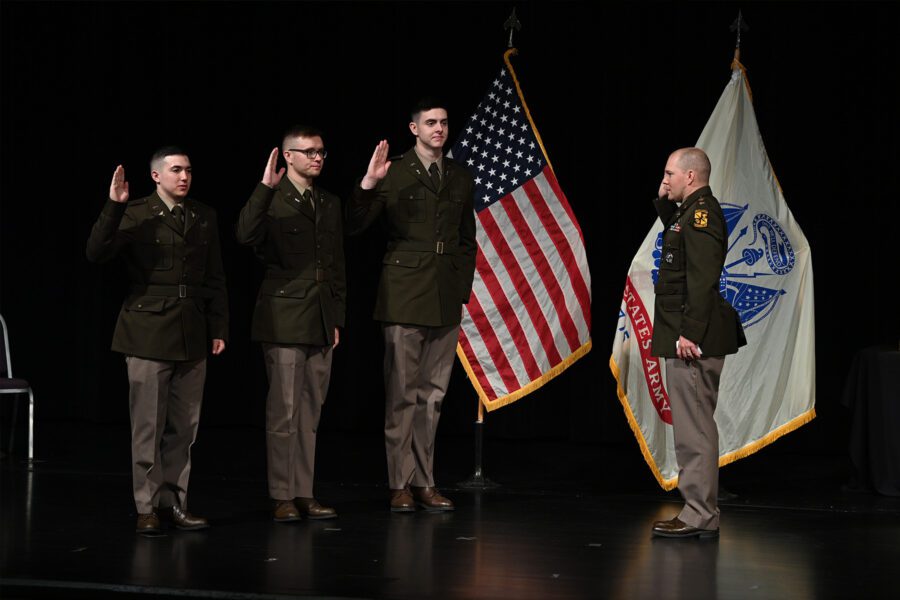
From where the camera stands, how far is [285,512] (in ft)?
14.8

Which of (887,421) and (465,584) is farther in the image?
(887,421)

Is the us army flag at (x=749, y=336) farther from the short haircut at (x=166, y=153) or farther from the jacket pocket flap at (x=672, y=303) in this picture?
the short haircut at (x=166, y=153)

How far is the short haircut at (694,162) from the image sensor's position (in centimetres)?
437

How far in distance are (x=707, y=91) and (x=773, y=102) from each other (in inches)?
14.7

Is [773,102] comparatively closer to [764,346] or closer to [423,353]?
[764,346]

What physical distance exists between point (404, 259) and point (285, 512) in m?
1.10

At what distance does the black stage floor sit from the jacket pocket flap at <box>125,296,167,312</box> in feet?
2.65

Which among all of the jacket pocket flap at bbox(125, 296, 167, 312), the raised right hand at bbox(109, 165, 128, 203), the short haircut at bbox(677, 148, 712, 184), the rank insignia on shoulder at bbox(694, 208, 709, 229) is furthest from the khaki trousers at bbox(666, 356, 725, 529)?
the raised right hand at bbox(109, 165, 128, 203)

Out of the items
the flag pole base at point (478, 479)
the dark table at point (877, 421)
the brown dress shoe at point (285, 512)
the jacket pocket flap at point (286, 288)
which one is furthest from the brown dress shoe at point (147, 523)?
the dark table at point (877, 421)

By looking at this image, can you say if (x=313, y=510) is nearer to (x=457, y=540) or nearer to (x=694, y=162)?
(x=457, y=540)

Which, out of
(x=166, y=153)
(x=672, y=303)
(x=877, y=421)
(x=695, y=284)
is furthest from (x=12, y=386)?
(x=877, y=421)

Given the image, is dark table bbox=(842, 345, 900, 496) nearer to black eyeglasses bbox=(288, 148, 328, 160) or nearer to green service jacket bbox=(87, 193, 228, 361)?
black eyeglasses bbox=(288, 148, 328, 160)

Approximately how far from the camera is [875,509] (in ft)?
16.6

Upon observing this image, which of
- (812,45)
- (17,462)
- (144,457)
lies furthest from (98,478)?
(812,45)
